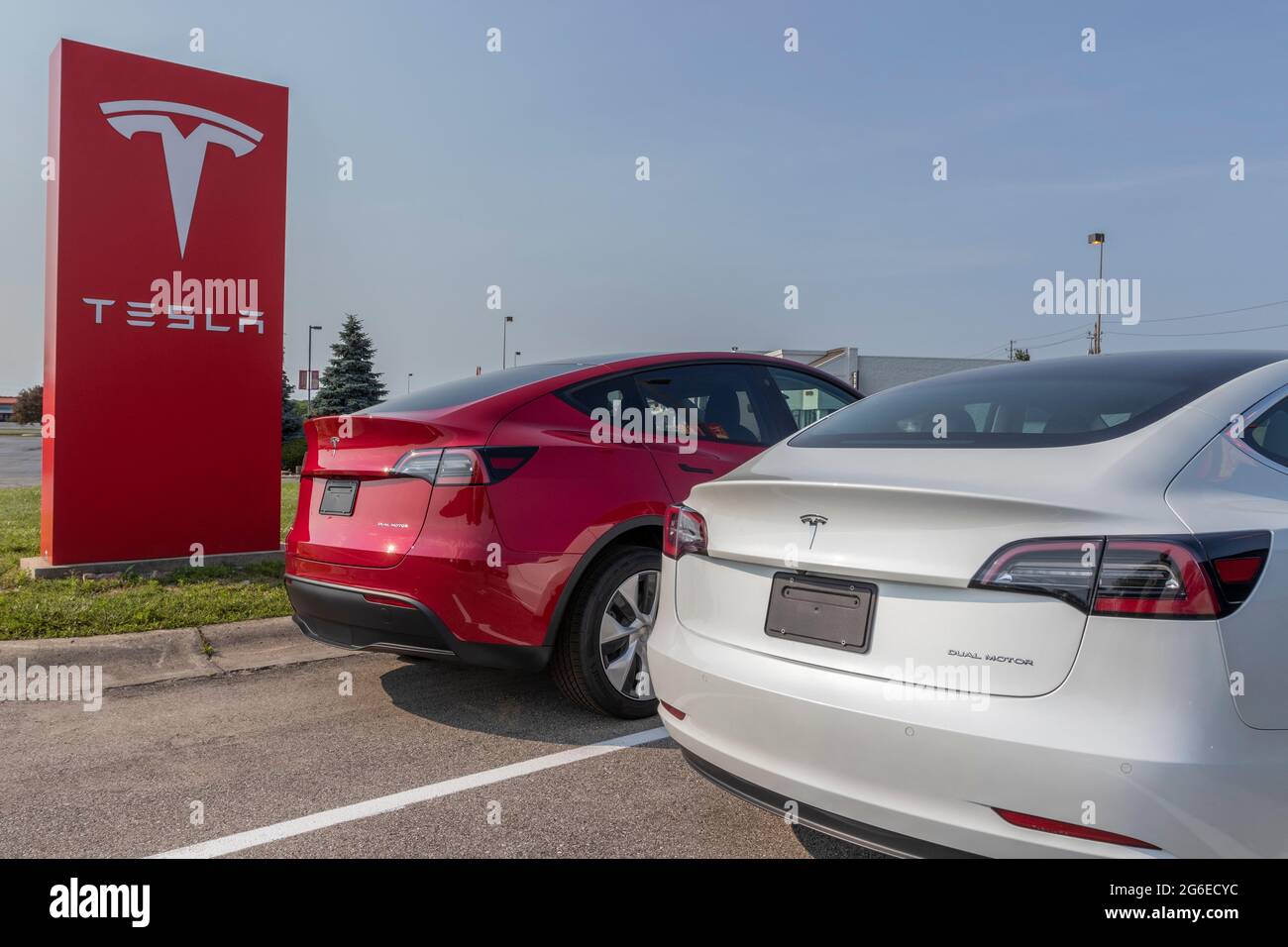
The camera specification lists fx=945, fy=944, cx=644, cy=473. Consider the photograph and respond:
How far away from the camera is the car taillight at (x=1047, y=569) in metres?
2.01

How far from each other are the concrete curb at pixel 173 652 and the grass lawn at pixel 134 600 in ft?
0.58

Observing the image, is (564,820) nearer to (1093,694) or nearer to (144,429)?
(1093,694)

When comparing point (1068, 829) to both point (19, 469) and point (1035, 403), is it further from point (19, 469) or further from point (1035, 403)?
point (19, 469)

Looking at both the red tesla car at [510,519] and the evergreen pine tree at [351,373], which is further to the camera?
the evergreen pine tree at [351,373]

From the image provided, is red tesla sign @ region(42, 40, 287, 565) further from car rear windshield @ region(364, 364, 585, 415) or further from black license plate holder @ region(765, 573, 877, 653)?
black license plate holder @ region(765, 573, 877, 653)

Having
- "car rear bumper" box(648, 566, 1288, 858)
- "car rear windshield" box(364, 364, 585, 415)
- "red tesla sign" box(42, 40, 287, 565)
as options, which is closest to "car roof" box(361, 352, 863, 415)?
"car rear windshield" box(364, 364, 585, 415)

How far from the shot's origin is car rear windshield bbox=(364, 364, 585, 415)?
4168 millimetres

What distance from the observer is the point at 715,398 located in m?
4.82

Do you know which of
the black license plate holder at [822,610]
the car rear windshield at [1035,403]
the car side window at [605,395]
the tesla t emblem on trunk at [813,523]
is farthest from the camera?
the car side window at [605,395]

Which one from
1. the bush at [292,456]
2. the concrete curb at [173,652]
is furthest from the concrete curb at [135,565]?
the bush at [292,456]

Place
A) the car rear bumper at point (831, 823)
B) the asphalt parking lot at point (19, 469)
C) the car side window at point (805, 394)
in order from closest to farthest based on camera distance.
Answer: the car rear bumper at point (831, 823)
the car side window at point (805, 394)
the asphalt parking lot at point (19, 469)

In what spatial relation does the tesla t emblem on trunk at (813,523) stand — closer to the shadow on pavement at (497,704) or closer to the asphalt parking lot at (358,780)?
the asphalt parking lot at (358,780)

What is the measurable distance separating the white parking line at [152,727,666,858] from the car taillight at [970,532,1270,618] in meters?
2.16

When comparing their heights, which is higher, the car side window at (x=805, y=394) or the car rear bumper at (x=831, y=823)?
the car side window at (x=805, y=394)
